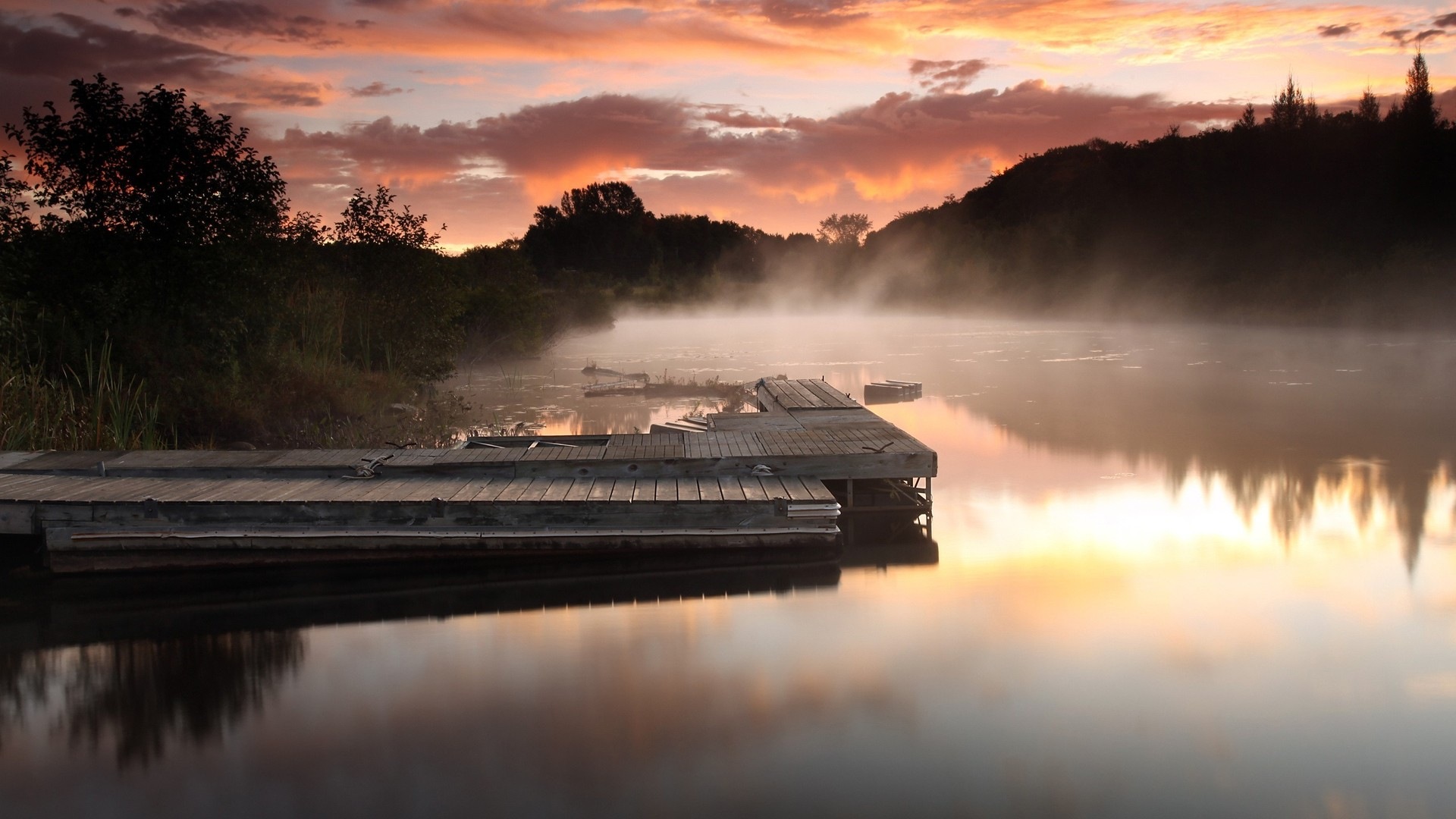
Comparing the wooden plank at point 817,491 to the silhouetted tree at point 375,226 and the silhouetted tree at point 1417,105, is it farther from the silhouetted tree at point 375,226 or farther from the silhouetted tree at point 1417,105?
the silhouetted tree at point 1417,105

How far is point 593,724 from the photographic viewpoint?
5688 mm

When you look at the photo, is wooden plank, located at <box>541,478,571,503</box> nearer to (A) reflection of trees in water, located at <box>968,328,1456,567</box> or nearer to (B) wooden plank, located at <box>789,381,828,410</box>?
(B) wooden plank, located at <box>789,381,828,410</box>

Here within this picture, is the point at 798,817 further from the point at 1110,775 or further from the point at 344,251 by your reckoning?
the point at 344,251

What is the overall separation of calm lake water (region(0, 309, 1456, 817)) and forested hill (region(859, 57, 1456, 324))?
30.8m

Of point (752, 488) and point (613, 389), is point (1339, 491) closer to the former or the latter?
point (752, 488)

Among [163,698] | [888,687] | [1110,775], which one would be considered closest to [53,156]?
[163,698]

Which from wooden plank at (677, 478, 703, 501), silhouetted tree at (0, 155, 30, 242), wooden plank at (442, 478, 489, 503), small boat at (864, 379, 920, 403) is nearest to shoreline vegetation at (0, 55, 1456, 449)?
silhouetted tree at (0, 155, 30, 242)

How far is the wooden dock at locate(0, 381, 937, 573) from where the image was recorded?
7727 mm

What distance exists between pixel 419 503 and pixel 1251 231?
45.8m

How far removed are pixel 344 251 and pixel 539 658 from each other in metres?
11.8

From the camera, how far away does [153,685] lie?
6.19 metres

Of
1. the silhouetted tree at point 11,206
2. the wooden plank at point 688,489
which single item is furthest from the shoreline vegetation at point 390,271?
the wooden plank at point 688,489

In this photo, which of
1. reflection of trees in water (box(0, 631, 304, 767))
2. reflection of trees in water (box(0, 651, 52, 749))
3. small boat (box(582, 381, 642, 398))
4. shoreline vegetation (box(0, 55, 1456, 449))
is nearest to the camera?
reflection of trees in water (box(0, 631, 304, 767))

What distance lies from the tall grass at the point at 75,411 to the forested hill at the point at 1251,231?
1405 inches
